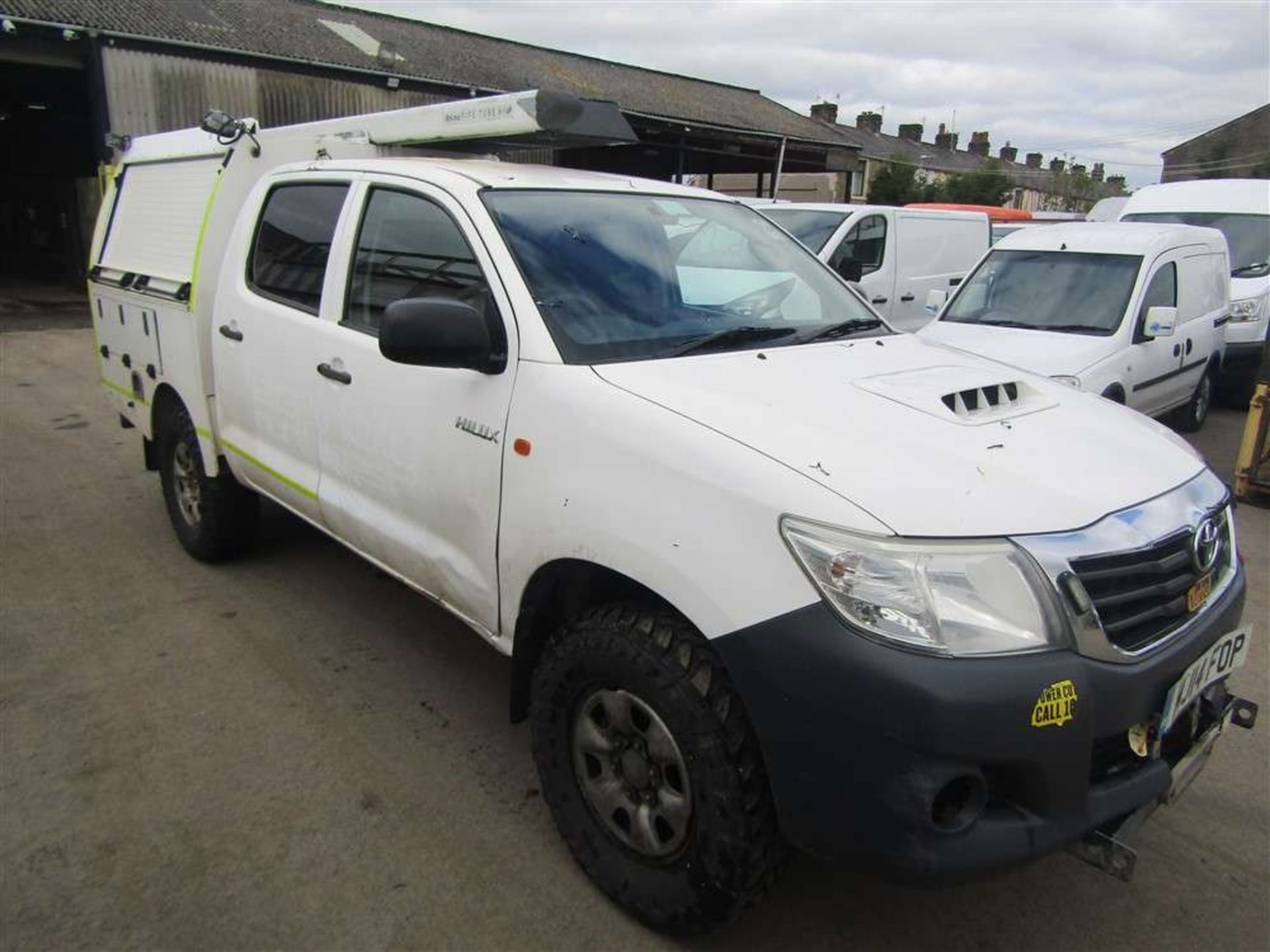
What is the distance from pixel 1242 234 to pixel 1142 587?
37.0ft

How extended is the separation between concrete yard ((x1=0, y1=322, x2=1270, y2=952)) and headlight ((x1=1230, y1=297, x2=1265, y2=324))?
684cm

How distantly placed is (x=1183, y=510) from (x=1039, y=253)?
611 centimetres

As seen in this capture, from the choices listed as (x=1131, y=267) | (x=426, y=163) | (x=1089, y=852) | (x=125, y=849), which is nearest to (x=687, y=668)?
(x=1089, y=852)

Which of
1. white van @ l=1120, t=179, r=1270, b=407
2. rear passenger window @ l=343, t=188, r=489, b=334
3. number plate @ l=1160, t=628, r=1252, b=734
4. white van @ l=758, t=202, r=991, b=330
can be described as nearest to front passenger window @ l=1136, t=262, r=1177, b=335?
white van @ l=758, t=202, r=991, b=330

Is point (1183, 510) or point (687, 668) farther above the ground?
point (1183, 510)

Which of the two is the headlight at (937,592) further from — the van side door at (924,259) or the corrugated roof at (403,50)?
the corrugated roof at (403,50)

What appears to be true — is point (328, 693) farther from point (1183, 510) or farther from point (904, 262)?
point (904, 262)

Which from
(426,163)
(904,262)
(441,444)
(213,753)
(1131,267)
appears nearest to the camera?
(441,444)

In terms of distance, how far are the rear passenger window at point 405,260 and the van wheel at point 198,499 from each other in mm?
1524

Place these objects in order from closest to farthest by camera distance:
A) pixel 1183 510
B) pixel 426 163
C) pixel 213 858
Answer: pixel 1183 510 → pixel 213 858 → pixel 426 163

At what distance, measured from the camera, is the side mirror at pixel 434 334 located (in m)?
2.56

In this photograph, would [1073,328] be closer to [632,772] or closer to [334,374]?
[334,374]

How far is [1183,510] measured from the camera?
2338 millimetres

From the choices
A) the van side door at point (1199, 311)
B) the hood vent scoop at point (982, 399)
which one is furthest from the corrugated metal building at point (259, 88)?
the hood vent scoop at point (982, 399)
